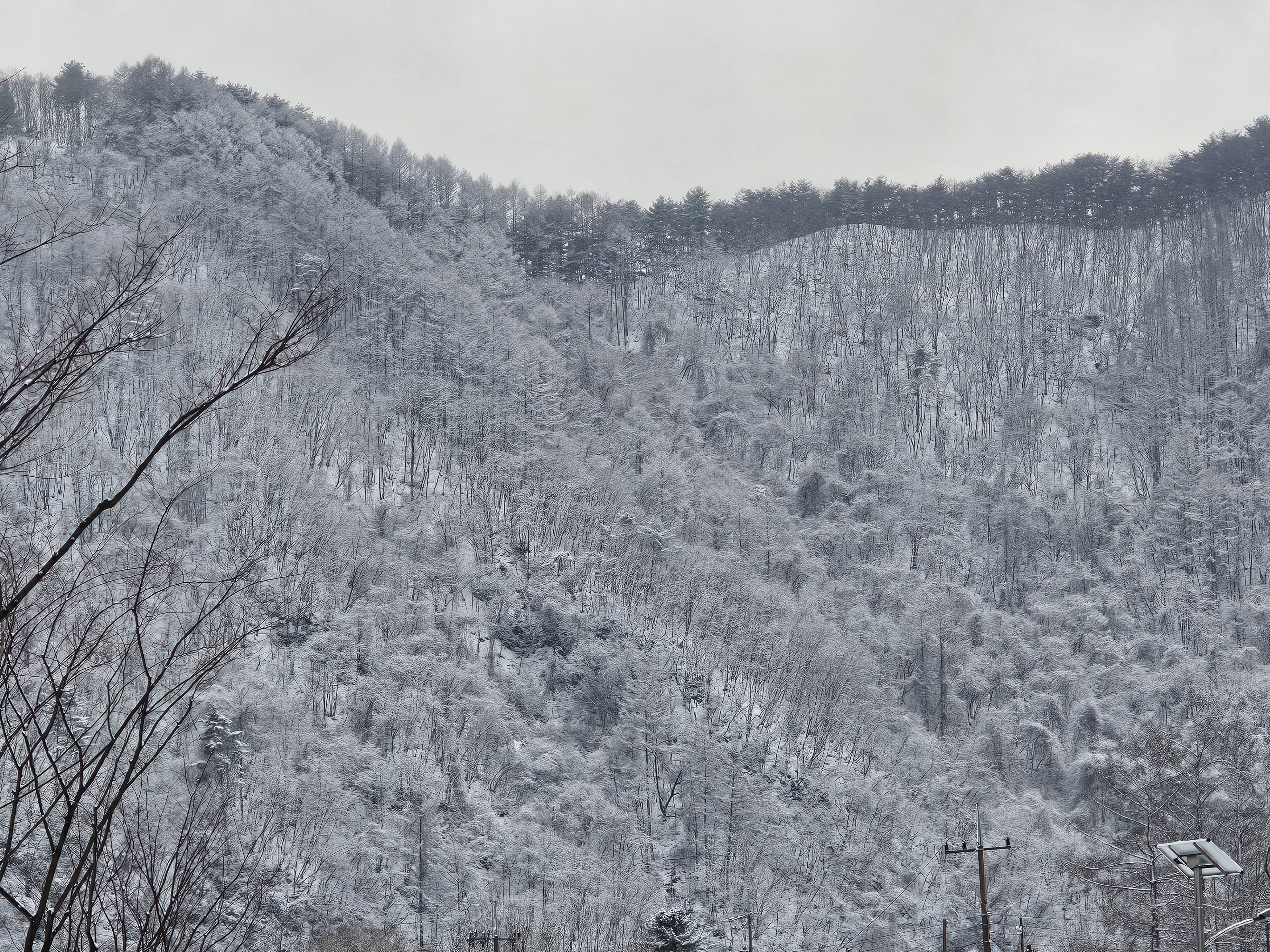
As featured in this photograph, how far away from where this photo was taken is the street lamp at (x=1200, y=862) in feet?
30.9

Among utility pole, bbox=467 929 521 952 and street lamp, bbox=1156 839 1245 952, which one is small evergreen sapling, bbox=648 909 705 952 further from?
street lamp, bbox=1156 839 1245 952

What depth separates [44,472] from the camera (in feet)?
175

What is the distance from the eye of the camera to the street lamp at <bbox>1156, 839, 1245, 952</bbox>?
941 centimetres

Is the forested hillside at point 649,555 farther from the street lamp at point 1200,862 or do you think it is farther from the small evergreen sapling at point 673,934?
the street lamp at point 1200,862

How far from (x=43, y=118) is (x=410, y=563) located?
68.4 metres

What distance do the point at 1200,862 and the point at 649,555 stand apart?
5426 cm

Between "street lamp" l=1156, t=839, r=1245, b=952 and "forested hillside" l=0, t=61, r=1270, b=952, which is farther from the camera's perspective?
"forested hillside" l=0, t=61, r=1270, b=952

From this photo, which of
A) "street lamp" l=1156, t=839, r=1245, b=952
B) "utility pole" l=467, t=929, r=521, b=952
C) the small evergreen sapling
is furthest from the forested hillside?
"street lamp" l=1156, t=839, r=1245, b=952

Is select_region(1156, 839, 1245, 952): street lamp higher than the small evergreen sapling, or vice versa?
select_region(1156, 839, 1245, 952): street lamp

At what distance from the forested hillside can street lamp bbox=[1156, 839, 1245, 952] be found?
8.53 m

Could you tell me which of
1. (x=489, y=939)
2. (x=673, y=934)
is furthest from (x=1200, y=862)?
(x=489, y=939)

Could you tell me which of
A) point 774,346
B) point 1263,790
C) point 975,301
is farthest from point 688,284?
point 1263,790

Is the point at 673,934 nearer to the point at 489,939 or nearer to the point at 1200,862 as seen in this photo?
the point at 489,939

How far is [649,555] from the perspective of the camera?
211 feet
